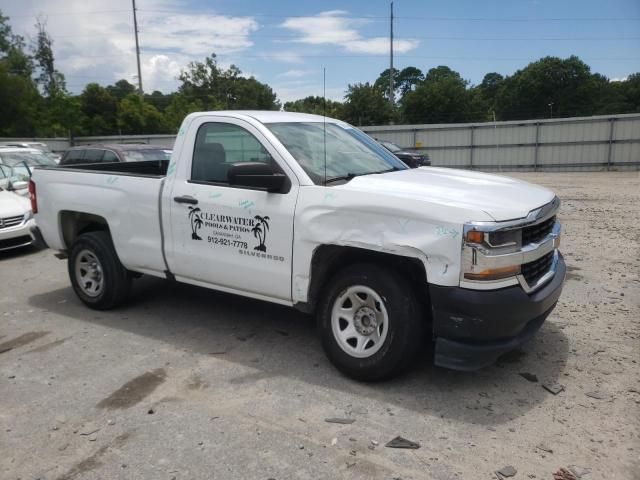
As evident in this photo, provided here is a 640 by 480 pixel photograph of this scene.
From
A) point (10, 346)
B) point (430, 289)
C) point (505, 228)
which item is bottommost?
point (10, 346)

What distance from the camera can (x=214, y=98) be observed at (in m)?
40.6

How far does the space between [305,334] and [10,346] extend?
108 inches

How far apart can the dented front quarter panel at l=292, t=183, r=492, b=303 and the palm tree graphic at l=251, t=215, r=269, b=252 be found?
0.98 ft

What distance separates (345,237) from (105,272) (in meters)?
2.97

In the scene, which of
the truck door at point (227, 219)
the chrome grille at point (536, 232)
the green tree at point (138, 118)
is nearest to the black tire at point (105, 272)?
the truck door at point (227, 219)

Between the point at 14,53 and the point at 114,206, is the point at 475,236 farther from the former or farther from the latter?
the point at 14,53

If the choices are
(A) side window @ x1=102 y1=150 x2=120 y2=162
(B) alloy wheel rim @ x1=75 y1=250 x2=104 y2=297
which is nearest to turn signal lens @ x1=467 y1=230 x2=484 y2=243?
(B) alloy wheel rim @ x1=75 y1=250 x2=104 y2=297

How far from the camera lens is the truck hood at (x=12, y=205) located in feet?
28.4

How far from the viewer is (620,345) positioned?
4.44 metres

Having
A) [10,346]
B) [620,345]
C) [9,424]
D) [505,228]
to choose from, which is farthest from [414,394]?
[10,346]

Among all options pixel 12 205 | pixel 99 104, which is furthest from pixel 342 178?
pixel 99 104

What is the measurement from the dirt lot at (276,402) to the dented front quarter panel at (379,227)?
88 cm

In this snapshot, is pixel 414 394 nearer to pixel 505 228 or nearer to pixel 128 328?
pixel 505 228

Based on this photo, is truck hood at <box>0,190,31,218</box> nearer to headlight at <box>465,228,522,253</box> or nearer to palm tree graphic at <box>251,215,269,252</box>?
palm tree graphic at <box>251,215,269,252</box>
